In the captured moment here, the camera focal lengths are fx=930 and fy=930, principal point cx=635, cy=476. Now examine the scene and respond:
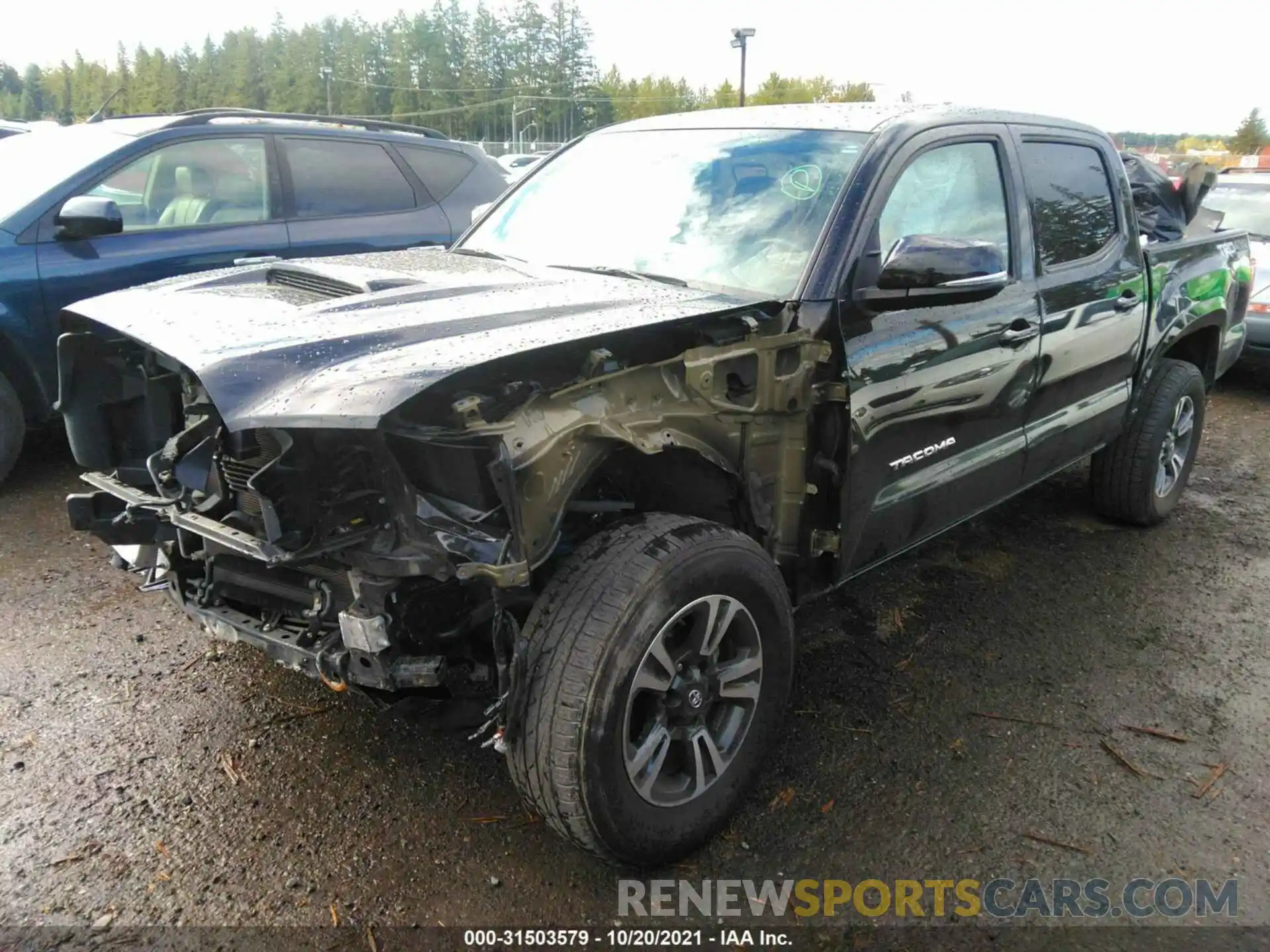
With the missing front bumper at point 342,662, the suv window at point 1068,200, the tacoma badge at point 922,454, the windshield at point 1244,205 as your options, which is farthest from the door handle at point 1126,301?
the windshield at point 1244,205

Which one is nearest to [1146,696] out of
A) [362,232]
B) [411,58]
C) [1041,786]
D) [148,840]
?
[1041,786]

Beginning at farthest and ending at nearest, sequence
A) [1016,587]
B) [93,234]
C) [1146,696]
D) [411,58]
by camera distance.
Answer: [411,58] → [93,234] → [1016,587] → [1146,696]

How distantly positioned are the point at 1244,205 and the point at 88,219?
9.87 metres

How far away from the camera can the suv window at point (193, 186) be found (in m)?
4.91

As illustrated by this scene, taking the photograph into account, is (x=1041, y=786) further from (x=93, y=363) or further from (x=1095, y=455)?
(x=93, y=363)

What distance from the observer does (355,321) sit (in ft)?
7.34

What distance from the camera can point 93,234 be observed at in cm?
450

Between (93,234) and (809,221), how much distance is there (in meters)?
3.58

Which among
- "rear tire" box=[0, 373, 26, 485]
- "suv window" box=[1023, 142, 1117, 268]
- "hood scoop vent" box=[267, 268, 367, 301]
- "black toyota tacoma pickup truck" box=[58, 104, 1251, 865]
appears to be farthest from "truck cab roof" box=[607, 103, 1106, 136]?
"rear tire" box=[0, 373, 26, 485]

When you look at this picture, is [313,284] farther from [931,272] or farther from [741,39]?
[741,39]

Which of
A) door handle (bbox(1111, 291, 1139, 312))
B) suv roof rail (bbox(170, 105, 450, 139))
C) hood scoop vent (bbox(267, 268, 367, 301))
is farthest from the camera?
suv roof rail (bbox(170, 105, 450, 139))

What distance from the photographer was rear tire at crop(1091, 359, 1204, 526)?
14.8 feet

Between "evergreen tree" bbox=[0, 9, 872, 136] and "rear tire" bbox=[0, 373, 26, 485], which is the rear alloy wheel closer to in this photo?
"rear tire" bbox=[0, 373, 26, 485]

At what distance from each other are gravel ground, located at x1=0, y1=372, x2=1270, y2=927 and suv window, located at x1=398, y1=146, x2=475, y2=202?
3173 mm
